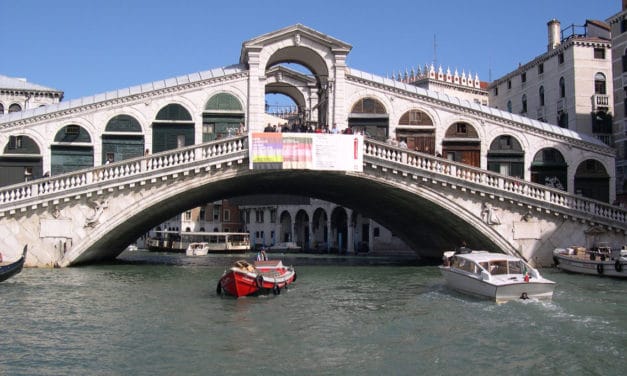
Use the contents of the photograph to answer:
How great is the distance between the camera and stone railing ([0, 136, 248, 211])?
2722 cm

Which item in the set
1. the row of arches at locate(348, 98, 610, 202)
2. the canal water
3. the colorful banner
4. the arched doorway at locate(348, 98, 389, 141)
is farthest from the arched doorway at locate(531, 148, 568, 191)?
the colorful banner

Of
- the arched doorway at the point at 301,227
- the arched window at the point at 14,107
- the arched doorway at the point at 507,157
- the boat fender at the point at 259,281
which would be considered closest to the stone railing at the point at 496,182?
the arched doorway at the point at 507,157

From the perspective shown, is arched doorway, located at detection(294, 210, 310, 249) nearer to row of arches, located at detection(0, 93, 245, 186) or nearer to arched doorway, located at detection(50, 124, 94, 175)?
row of arches, located at detection(0, 93, 245, 186)

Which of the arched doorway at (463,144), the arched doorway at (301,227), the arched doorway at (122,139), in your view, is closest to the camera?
the arched doorway at (122,139)

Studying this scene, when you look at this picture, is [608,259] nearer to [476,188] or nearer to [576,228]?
[576,228]

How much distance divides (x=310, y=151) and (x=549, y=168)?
12729 millimetres

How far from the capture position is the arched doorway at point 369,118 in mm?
33312

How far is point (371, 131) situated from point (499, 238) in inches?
312

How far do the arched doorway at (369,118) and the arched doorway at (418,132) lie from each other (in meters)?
0.85

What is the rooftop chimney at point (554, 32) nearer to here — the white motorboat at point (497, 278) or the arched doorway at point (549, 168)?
the arched doorway at point (549, 168)

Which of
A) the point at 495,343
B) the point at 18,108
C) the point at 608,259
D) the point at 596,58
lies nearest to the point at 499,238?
the point at 608,259

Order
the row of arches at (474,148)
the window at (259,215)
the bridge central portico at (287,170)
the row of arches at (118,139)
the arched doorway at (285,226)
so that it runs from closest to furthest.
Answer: the bridge central portico at (287,170), the row of arches at (118,139), the row of arches at (474,148), the arched doorway at (285,226), the window at (259,215)

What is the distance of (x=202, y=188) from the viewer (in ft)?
97.8

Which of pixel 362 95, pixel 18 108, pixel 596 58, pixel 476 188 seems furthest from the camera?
pixel 18 108
